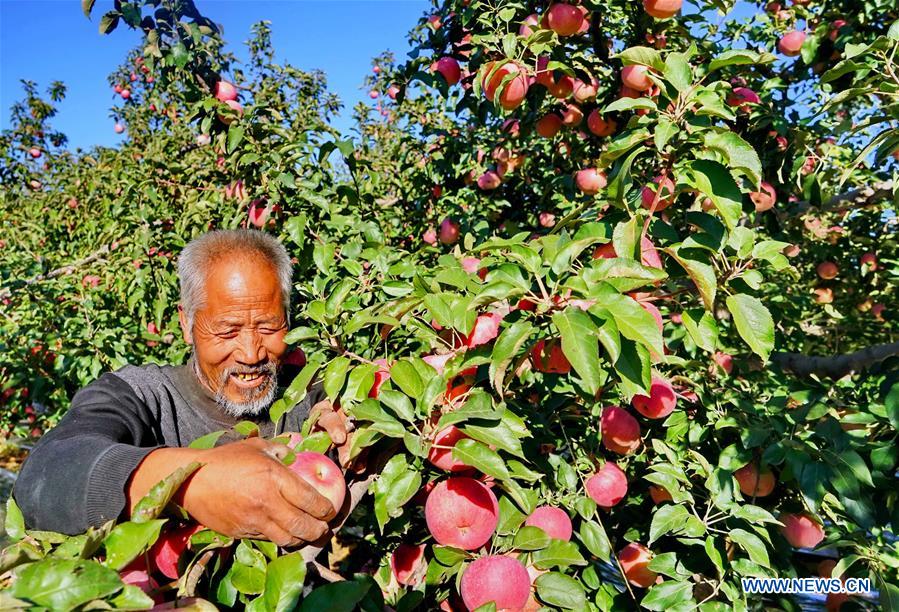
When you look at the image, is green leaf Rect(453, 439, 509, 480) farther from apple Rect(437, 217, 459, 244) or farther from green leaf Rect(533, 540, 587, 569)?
apple Rect(437, 217, 459, 244)

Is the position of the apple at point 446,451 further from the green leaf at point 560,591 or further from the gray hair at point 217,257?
the gray hair at point 217,257

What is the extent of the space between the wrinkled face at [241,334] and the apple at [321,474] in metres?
0.61

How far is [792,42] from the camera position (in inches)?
111

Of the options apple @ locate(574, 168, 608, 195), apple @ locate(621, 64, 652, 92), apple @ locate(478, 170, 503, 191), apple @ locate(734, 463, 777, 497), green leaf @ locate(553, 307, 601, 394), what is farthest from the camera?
apple @ locate(478, 170, 503, 191)

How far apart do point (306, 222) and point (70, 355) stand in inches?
63.2

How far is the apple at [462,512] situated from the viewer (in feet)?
3.46

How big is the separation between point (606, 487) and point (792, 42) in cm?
253

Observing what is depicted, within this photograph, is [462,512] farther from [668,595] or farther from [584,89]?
[584,89]

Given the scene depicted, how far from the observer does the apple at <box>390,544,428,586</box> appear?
1.25 m

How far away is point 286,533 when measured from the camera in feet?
2.71

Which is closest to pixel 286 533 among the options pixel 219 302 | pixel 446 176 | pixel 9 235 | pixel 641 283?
pixel 641 283

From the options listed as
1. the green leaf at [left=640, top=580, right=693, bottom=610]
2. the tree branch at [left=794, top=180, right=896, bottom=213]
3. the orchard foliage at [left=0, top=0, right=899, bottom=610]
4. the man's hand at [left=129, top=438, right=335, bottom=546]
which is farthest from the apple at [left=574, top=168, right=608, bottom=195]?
the man's hand at [left=129, top=438, right=335, bottom=546]

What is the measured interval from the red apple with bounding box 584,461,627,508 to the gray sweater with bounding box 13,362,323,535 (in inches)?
29.7

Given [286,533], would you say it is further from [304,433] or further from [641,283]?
[641,283]
